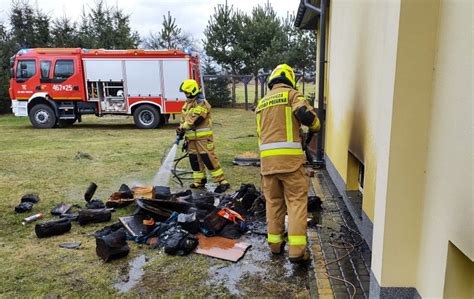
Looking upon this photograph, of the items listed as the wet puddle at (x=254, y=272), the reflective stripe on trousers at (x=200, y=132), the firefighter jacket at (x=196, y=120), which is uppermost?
the firefighter jacket at (x=196, y=120)

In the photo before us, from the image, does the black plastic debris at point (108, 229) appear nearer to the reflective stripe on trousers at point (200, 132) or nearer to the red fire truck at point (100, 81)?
the reflective stripe on trousers at point (200, 132)

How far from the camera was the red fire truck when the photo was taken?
1398 centimetres

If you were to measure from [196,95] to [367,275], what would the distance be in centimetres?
401

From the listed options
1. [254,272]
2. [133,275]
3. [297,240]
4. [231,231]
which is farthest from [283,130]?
[133,275]

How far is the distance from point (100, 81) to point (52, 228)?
34.2 ft

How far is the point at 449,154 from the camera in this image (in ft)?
7.03

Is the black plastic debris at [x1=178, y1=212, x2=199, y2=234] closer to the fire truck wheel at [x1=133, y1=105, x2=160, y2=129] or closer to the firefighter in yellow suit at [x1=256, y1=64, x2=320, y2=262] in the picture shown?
the firefighter in yellow suit at [x1=256, y1=64, x2=320, y2=262]

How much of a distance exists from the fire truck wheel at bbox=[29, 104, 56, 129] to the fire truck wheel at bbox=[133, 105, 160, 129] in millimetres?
3172

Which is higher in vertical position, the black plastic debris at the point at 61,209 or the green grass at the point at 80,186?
the black plastic debris at the point at 61,209

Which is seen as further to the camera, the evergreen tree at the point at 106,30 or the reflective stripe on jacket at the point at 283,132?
the evergreen tree at the point at 106,30

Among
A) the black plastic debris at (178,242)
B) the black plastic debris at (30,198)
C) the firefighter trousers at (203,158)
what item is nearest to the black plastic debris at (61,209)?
the black plastic debris at (30,198)

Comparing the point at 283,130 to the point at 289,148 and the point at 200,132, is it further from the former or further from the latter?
the point at 200,132

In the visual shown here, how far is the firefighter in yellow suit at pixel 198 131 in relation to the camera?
6.40 meters

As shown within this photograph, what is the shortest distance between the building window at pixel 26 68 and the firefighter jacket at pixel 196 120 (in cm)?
1019
